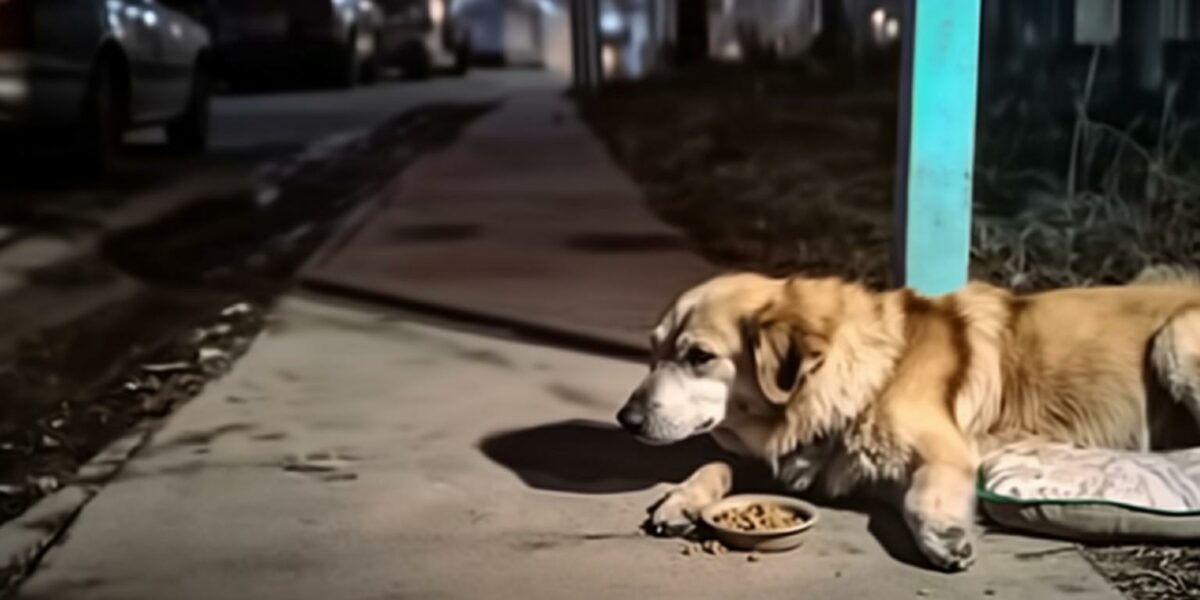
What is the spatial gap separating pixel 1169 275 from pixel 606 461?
83.4 inches

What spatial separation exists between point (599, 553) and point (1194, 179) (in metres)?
3.50

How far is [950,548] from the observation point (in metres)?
3.16

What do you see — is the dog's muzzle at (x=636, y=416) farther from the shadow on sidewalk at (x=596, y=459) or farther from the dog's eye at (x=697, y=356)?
the shadow on sidewalk at (x=596, y=459)

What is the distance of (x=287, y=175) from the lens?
1106 cm

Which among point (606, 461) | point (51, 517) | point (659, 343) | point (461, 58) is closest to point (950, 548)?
point (659, 343)

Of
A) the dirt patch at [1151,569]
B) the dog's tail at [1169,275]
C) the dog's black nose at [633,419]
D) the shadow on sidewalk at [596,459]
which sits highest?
the dog's tail at [1169,275]

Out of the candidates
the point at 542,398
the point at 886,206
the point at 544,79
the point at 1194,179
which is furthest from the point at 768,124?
the point at 544,79

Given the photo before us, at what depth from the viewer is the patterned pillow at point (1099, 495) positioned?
10.8 ft

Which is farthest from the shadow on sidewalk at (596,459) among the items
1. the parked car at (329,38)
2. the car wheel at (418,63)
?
the car wheel at (418,63)

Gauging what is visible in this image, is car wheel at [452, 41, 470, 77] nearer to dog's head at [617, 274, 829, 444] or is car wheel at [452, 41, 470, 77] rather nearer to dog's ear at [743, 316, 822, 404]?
dog's head at [617, 274, 829, 444]

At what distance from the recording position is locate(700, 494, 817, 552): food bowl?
329 cm

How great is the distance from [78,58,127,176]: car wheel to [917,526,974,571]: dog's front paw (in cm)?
778

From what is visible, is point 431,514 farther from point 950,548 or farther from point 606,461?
point 950,548

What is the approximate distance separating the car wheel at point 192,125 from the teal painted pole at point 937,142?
9.17 metres
